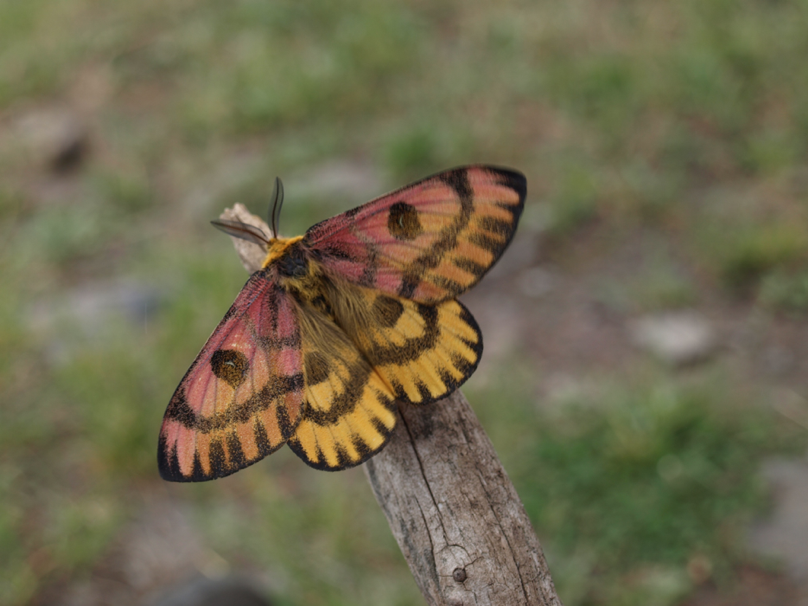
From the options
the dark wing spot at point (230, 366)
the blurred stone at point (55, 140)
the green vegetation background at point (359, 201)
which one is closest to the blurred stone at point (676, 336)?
the green vegetation background at point (359, 201)

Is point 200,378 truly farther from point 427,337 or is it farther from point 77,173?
point 77,173

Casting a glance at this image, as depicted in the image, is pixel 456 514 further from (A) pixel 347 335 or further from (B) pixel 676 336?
(B) pixel 676 336

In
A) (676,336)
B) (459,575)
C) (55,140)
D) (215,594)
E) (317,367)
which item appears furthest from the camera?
(55,140)

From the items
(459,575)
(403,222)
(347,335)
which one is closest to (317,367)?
(347,335)

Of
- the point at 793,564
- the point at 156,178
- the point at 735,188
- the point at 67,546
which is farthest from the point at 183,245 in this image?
the point at 793,564

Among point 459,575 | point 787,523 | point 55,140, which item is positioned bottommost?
point 459,575

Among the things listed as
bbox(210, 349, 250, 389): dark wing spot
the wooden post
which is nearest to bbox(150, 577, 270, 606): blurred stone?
the wooden post
